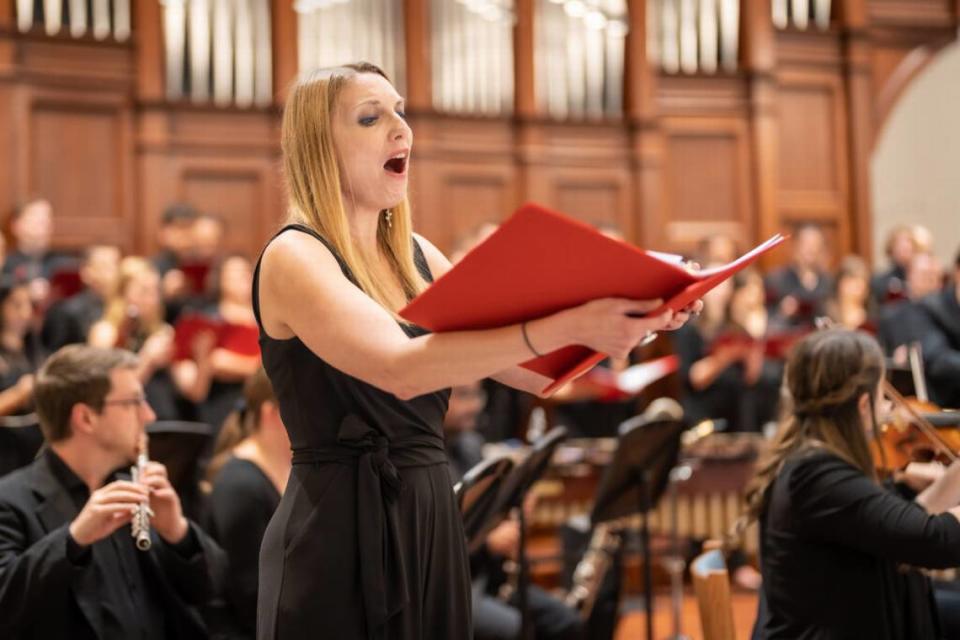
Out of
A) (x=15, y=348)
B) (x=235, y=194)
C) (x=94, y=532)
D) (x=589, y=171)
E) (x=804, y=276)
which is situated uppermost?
(x=589, y=171)

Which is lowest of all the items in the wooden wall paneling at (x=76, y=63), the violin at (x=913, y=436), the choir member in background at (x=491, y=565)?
the choir member in background at (x=491, y=565)

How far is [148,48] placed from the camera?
8.51 m

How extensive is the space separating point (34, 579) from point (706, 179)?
7.96m

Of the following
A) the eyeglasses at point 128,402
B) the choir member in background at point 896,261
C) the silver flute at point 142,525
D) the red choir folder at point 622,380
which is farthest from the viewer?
the choir member in background at point 896,261

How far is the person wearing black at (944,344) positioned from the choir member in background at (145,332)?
352 cm

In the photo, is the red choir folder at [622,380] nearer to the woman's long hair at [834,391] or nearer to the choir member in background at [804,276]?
the choir member in background at [804,276]

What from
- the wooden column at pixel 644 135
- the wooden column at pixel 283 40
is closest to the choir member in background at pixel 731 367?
the wooden column at pixel 644 135

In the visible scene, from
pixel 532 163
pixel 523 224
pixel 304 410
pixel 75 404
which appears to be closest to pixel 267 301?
pixel 304 410

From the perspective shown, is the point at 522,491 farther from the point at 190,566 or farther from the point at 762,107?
the point at 762,107

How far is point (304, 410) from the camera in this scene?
76.6 inches

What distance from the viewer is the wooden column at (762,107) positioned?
9.86 m

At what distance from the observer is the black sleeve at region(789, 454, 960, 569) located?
271 cm

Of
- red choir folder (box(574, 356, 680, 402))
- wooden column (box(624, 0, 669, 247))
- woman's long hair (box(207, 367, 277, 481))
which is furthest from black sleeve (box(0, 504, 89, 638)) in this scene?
wooden column (box(624, 0, 669, 247))

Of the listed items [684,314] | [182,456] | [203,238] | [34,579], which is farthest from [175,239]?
[684,314]
